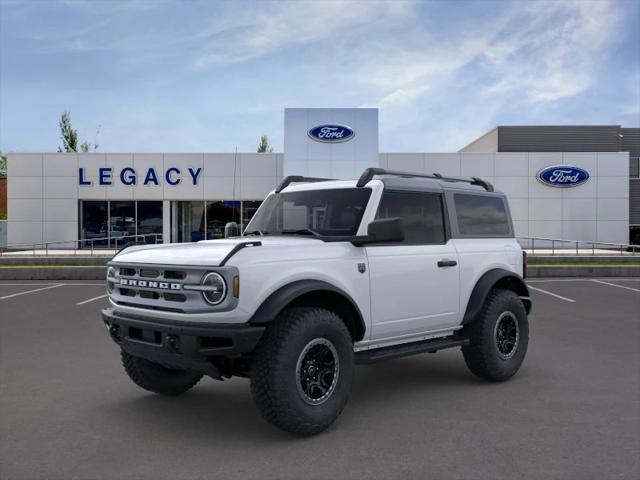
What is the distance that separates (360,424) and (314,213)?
1989 millimetres

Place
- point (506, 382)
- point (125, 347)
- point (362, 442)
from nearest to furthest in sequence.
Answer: point (362, 442) → point (125, 347) → point (506, 382)

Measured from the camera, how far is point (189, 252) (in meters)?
4.44

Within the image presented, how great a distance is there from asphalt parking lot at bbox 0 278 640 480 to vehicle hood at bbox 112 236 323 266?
4.35 ft

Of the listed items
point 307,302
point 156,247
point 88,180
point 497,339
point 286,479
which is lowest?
point 286,479

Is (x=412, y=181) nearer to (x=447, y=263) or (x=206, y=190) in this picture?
(x=447, y=263)

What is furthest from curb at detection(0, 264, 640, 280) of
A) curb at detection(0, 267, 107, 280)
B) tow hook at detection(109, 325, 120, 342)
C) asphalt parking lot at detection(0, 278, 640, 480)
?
tow hook at detection(109, 325, 120, 342)

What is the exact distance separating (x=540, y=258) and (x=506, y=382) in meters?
15.7

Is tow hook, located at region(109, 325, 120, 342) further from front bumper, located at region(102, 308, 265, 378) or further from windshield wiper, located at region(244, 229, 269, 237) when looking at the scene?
windshield wiper, located at region(244, 229, 269, 237)

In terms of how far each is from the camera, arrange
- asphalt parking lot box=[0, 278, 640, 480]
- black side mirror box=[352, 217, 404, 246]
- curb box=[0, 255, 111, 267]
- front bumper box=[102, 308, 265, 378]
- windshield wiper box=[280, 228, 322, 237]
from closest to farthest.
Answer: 1. asphalt parking lot box=[0, 278, 640, 480]
2. front bumper box=[102, 308, 265, 378]
3. black side mirror box=[352, 217, 404, 246]
4. windshield wiper box=[280, 228, 322, 237]
5. curb box=[0, 255, 111, 267]

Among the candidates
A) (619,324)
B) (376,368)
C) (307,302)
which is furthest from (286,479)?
(619,324)

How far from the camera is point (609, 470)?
149 inches

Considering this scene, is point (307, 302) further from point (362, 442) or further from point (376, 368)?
point (376, 368)

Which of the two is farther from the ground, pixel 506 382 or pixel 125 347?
pixel 125 347

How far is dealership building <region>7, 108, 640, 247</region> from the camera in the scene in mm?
28609
